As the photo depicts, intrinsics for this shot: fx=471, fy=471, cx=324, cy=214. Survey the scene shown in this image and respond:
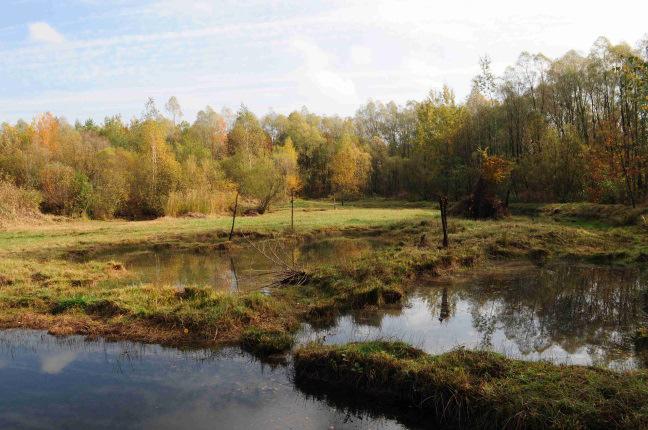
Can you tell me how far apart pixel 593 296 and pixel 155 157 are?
44.2 metres

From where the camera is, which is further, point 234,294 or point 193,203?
point 193,203

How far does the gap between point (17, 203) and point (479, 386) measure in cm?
4361

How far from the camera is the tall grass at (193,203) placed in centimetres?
4522

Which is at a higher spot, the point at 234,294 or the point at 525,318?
the point at 234,294

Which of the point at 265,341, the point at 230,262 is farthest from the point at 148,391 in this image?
the point at 230,262

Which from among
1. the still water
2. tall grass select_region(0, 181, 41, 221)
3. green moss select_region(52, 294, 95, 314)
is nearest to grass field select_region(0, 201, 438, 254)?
tall grass select_region(0, 181, 41, 221)

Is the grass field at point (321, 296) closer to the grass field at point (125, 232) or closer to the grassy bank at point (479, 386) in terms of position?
the grassy bank at point (479, 386)

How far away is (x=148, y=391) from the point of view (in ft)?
31.5

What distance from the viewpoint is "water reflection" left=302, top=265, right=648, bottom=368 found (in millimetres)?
11211

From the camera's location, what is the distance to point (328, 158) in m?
83.5

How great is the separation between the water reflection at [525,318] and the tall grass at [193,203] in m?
33.3

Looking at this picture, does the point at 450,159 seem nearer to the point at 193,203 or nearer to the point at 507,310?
the point at 193,203

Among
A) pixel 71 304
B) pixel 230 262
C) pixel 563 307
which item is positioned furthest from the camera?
pixel 230 262

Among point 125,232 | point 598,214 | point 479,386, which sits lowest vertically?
point 479,386
